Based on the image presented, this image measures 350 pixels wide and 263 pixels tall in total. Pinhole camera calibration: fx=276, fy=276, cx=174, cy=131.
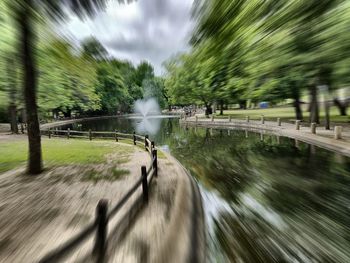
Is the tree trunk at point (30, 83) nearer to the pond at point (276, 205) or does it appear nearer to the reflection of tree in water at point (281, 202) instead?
the pond at point (276, 205)

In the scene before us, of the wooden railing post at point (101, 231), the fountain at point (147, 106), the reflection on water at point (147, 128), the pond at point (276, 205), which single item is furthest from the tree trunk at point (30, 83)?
the fountain at point (147, 106)

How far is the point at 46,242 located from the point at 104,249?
170 cm

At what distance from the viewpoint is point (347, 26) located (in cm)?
279

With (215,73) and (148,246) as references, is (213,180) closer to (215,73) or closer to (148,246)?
(148,246)

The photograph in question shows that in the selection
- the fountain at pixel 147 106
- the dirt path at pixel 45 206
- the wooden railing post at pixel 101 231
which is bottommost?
the dirt path at pixel 45 206

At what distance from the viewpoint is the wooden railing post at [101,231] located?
464 cm

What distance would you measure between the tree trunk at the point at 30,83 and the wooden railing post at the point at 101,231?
8.16 metres

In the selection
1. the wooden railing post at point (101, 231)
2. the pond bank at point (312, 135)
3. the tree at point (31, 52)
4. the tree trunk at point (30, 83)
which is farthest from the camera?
the pond bank at point (312, 135)

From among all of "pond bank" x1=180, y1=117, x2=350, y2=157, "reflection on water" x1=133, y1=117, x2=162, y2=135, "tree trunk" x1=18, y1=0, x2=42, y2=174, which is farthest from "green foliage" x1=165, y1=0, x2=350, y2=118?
"reflection on water" x1=133, y1=117, x2=162, y2=135

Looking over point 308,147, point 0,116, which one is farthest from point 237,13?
point 0,116

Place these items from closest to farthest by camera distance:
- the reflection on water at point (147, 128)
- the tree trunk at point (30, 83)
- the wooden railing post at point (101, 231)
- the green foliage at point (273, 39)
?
the green foliage at point (273, 39) < the wooden railing post at point (101, 231) < the tree trunk at point (30, 83) < the reflection on water at point (147, 128)

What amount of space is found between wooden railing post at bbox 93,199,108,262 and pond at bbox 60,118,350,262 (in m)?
2.47

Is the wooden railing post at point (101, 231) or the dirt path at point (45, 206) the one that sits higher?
the wooden railing post at point (101, 231)

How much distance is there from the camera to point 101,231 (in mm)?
4785
